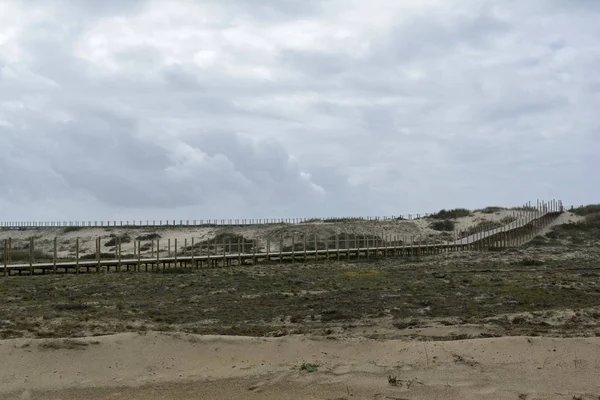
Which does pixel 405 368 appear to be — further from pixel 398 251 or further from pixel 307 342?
pixel 398 251

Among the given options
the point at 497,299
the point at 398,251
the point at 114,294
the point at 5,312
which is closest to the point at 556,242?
the point at 398,251

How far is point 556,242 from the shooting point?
51094mm

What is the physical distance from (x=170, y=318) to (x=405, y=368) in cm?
692

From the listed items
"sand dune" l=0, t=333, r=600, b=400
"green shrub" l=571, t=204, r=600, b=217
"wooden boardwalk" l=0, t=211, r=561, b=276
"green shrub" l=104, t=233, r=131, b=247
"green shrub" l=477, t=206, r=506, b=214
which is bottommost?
"sand dune" l=0, t=333, r=600, b=400

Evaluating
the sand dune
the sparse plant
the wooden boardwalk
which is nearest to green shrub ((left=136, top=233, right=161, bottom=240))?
the sparse plant

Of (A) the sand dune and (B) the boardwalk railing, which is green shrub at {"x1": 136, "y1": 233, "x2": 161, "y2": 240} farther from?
(A) the sand dune

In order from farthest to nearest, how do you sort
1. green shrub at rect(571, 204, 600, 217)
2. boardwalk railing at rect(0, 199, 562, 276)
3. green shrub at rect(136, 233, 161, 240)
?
green shrub at rect(571, 204, 600, 217)
green shrub at rect(136, 233, 161, 240)
boardwalk railing at rect(0, 199, 562, 276)

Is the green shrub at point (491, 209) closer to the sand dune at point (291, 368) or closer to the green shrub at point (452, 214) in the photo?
the green shrub at point (452, 214)

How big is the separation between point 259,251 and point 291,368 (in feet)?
137

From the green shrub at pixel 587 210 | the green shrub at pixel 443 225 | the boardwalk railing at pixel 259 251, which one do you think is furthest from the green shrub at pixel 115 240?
the green shrub at pixel 587 210

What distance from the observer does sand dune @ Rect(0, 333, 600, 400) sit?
7891 millimetres

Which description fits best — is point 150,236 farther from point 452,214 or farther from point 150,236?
point 452,214

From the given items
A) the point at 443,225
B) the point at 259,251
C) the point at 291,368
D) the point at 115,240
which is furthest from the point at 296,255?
the point at 291,368

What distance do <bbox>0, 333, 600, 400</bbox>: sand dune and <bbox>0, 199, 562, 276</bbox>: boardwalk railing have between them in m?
21.1
